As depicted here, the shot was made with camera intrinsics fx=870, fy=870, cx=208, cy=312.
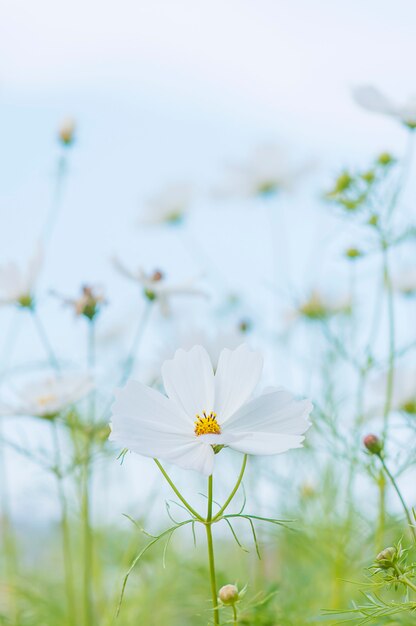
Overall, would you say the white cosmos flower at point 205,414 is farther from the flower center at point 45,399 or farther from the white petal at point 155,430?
the flower center at point 45,399

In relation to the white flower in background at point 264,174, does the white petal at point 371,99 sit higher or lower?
higher

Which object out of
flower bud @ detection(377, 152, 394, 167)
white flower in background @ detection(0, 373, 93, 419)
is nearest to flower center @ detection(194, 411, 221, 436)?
white flower in background @ detection(0, 373, 93, 419)

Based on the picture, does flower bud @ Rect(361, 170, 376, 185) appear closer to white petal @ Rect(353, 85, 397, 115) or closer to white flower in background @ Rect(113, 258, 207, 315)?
white petal @ Rect(353, 85, 397, 115)

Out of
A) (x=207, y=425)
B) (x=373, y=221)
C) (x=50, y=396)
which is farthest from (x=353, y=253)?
(x=207, y=425)

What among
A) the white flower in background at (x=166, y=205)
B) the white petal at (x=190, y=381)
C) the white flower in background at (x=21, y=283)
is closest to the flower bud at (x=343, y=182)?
the white flower in background at (x=21, y=283)

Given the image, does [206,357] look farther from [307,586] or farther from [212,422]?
[307,586]

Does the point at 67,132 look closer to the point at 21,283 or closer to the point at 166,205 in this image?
the point at 21,283
